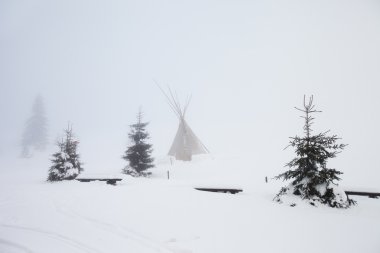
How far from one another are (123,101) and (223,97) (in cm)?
6524

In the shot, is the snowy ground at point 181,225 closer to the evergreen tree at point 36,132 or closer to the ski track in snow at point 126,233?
the ski track in snow at point 126,233

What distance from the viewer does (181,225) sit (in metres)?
6.62

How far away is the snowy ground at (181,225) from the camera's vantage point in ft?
17.7

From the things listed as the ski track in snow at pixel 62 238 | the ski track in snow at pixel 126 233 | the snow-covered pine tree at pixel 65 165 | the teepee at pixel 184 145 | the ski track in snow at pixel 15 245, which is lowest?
the ski track in snow at pixel 15 245

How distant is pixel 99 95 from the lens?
158 metres

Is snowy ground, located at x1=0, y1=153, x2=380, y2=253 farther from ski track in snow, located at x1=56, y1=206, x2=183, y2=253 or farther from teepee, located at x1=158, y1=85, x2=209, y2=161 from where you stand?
teepee, located at x1=158, y1=85, x2=209, y2=161

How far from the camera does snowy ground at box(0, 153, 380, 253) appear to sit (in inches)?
213

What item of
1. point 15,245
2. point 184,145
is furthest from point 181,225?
point 184,145

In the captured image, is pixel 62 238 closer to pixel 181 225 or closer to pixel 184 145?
pixel 181 225

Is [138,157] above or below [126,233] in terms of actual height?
above

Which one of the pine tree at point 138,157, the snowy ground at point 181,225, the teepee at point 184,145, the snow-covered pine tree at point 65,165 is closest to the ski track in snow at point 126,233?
the snowy ground at point 181,225

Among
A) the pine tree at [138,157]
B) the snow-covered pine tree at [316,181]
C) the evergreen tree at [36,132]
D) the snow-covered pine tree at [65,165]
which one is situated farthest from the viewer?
the evergreen tree at [36,132]

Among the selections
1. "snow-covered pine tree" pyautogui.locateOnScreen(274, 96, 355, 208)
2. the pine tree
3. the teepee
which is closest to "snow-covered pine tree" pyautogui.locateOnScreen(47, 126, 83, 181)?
the pine tree

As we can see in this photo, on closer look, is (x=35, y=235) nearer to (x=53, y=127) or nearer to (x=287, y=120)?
(x=287, y=120)
